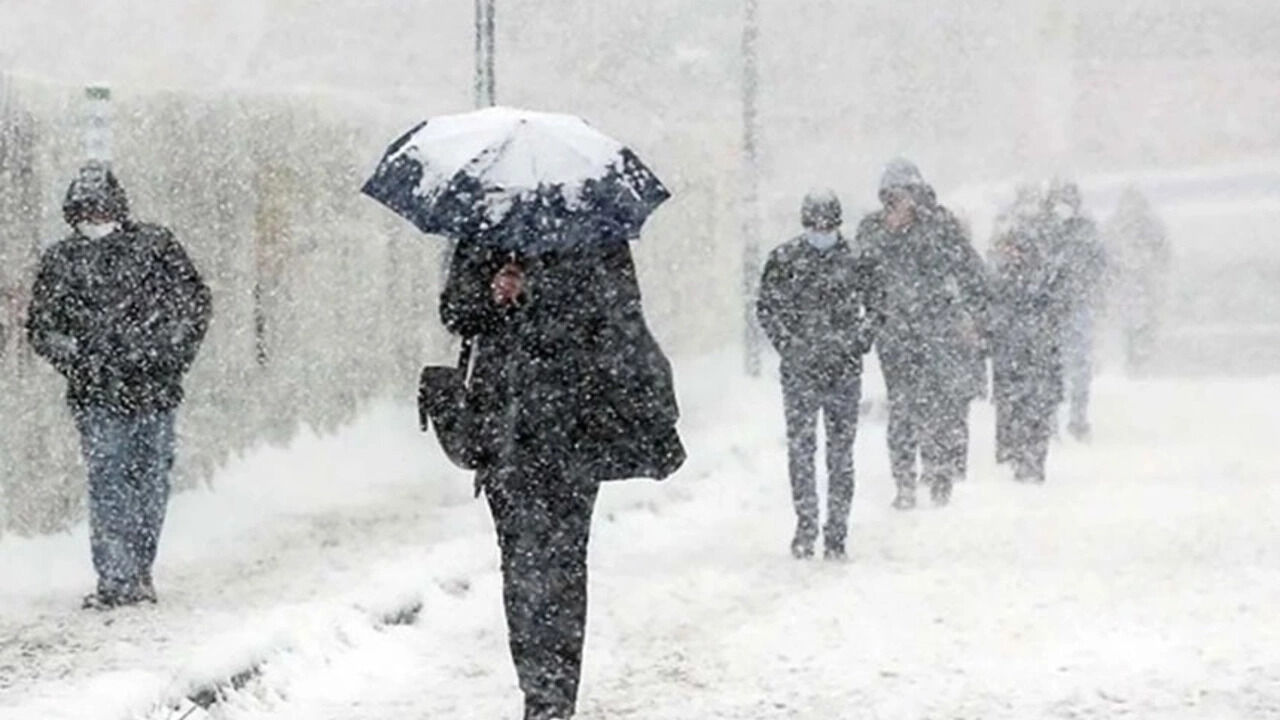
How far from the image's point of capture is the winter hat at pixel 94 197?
9812 millimetres

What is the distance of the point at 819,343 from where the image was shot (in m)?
11.3

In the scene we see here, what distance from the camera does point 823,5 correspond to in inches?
1913

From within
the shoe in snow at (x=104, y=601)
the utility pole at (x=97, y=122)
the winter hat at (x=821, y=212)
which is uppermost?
the utility pole at (x=97, y=122)

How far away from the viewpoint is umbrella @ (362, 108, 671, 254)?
281 inches

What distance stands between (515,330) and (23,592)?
3.98 m

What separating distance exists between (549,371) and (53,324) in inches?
132

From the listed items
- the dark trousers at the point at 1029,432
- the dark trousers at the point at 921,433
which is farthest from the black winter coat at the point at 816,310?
the dark trousers at the point at 1029,432

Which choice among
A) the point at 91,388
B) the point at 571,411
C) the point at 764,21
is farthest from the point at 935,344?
the point at 764,21

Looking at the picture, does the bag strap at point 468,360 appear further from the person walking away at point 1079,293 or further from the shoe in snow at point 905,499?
the person walking away at point 1079,293

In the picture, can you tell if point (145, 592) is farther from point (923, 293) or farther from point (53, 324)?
point (923, 293)

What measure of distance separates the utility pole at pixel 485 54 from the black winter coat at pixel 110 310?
4.32 metres

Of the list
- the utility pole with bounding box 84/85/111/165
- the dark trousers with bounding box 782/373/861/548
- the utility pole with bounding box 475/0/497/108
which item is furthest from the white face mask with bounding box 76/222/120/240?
the utility pole with bounding box 475/0/497/108

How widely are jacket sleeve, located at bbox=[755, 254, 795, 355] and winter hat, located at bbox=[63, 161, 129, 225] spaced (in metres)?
2.98

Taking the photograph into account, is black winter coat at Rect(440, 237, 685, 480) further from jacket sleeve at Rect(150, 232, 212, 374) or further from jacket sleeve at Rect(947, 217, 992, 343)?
jacket sleeve at Rect(947, 217, 992, 343)
